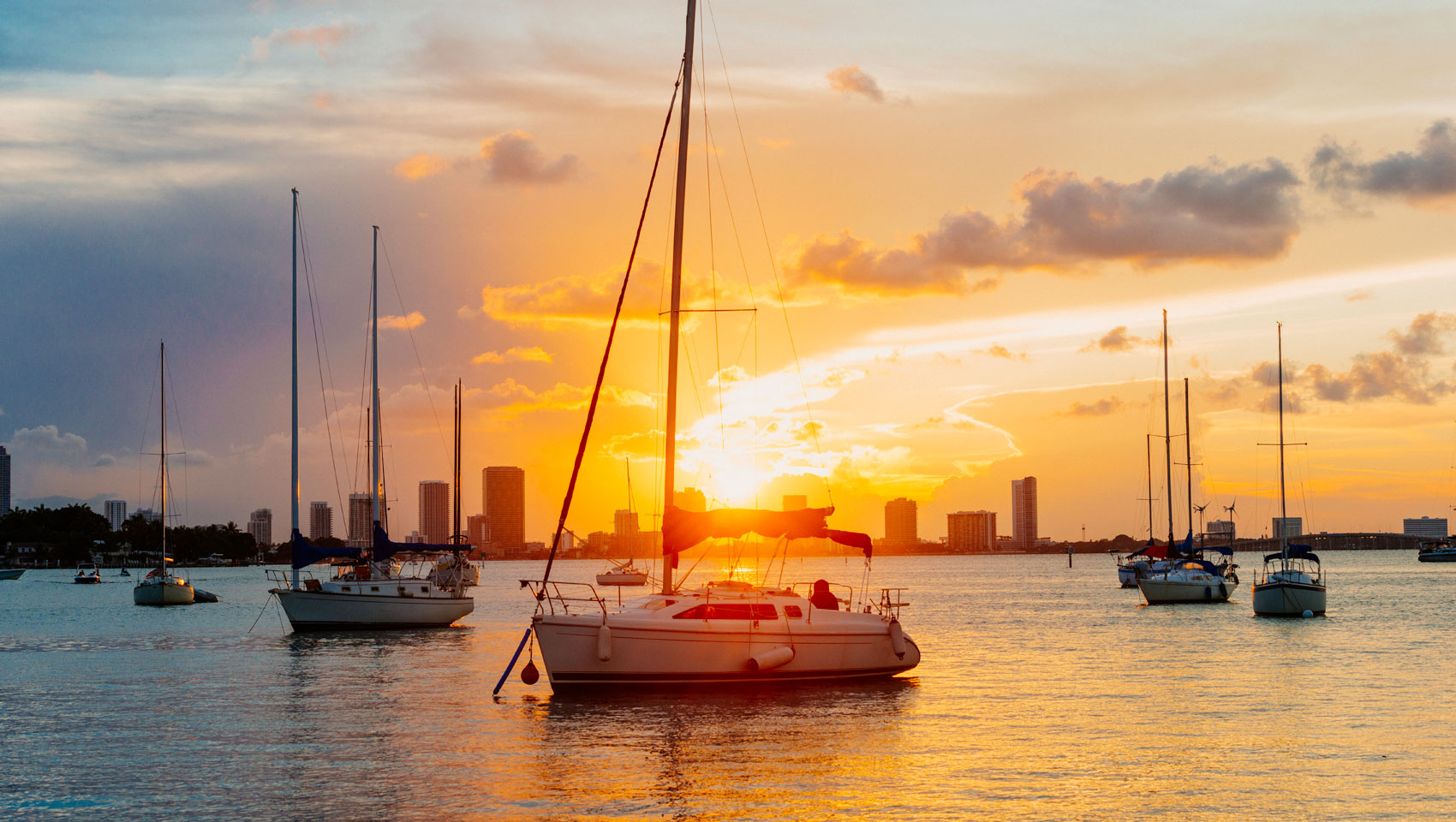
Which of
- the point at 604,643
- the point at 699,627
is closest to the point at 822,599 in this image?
the point at 699,627

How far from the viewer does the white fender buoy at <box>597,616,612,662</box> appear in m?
30.8

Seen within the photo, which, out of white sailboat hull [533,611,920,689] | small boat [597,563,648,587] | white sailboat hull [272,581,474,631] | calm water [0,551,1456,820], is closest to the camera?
calm water [0,551,1456,820]

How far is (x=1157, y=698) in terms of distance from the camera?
32406 millimetres

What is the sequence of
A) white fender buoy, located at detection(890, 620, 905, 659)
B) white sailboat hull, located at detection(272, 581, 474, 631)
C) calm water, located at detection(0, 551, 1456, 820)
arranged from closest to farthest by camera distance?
1. calm water, located at detection(0, 551, 1456, 820)
2. white fender buoy, located at detection(890, 620, 905, 659)
3. white sailboat hull, located at detection(272, 581, 474, 631)

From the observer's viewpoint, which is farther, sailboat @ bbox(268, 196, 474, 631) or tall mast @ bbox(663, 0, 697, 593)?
sailboat @ bbox(268, 196, 474, 631)

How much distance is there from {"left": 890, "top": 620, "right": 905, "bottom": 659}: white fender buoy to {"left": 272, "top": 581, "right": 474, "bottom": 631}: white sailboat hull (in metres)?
28.1

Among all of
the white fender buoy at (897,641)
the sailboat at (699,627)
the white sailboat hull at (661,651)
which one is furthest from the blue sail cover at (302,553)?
the white fender buoy at (897,641)

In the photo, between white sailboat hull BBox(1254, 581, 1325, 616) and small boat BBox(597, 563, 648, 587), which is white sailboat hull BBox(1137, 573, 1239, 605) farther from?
small boat BBox(597, 563, 648, 587)

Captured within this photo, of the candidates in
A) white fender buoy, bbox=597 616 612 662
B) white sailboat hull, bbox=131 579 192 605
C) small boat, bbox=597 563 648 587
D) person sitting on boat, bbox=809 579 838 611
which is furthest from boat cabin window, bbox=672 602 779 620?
small boat, bbox=597 563 648 587

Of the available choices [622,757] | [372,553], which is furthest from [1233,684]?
[372,553]

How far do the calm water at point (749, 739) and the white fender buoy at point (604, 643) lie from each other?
1133 millimetres

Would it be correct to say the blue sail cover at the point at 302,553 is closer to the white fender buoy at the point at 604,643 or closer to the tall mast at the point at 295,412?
the tall mast at the point at 295,412

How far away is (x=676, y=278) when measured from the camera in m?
33.9

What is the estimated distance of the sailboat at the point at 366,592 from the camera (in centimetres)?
5381
